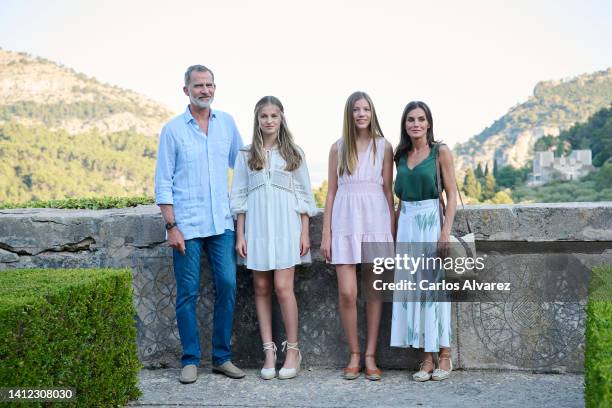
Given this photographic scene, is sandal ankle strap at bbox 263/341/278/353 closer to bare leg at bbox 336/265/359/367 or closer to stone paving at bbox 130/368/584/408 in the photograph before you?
stone paving at bbox 130/368/584/408

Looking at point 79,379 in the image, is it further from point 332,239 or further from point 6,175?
point 6,175

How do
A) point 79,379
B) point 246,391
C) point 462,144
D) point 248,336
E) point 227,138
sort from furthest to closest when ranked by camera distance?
1. point 462,144
2. point 248,336
3. point 227,138
4. point 246,391
5. point 79,379

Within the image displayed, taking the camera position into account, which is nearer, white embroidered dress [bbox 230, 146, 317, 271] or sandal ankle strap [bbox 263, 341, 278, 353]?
white embroidered dress [bbox 230, 146, 317, 271]

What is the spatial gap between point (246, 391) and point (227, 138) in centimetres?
162

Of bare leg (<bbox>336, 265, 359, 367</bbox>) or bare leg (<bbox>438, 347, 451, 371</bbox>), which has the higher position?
bare leg (<bbox>336, 265, 359, 367</bbox>)

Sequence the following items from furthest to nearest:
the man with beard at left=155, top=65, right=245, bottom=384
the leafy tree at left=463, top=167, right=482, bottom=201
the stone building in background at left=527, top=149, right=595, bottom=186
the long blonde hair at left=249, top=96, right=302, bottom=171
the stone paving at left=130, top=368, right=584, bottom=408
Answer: the stone building in background at left=527, top=149, right=595, bottom=186 → the leafy tree at left=463, top=167, right=482, bottom=201 → the long blonde hair at left=249, top=96, right=302, bottom=171 → the man with beard at left=155, top=65, right=245, bottom=384 → the stone paving at left=130, top=368, right=584, bottom=408

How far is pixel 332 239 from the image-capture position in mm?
4406

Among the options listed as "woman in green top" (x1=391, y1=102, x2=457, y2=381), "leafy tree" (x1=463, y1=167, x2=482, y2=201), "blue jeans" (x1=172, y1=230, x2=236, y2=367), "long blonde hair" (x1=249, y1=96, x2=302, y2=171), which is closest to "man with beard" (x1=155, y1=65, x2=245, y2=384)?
"blue jeans" (x1=172, y1=230, x2=236, y2=367)

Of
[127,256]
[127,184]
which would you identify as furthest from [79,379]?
[127,184]

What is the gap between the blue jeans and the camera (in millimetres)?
4324

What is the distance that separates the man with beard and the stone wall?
1.46ft

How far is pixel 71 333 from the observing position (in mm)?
3367

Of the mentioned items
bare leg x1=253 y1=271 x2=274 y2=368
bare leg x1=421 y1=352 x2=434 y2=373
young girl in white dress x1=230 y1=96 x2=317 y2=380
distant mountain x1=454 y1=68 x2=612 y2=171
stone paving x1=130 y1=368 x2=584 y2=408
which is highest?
distant mountain x1=454 y1=68 x2=612 y2=171

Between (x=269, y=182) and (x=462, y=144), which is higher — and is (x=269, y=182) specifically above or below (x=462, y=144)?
below
